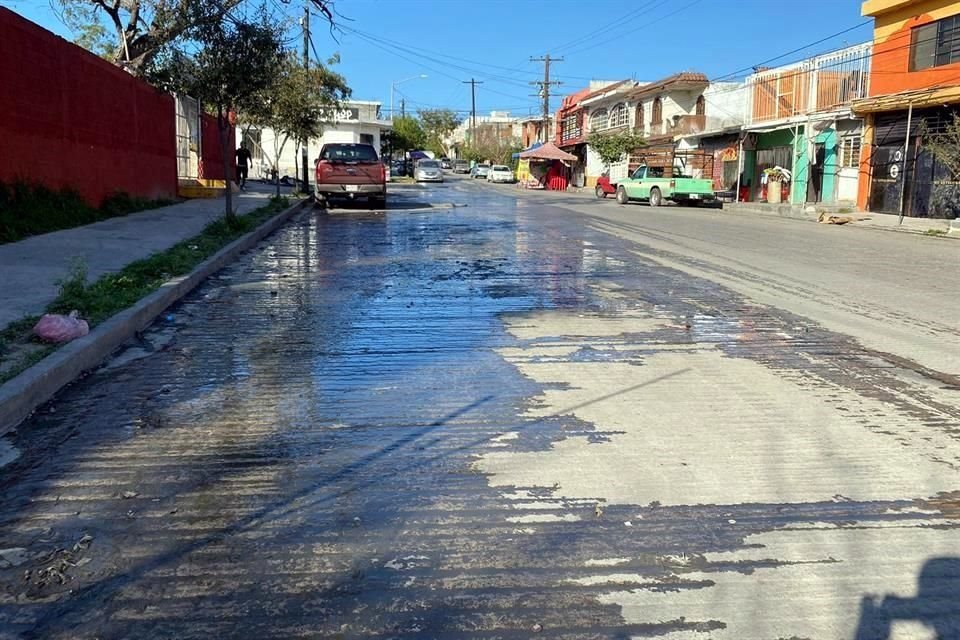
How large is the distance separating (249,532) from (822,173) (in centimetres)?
3215

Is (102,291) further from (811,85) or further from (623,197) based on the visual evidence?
(811,85)

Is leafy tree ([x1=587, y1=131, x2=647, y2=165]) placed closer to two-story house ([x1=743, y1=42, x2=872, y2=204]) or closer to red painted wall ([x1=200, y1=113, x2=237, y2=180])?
two-story house ([x1=743, y1=42, x2=872, y2=204])

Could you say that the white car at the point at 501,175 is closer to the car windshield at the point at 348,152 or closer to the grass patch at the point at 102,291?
the car windshield at the point at 348,152

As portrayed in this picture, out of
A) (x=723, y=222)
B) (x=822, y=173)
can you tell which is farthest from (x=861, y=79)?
(x=723, y=222)

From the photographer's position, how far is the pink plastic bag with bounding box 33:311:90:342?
624 centimetres

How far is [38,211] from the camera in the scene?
12992mm

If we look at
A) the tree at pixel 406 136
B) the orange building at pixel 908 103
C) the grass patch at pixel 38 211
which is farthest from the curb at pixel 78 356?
the tree at pixel 406 136

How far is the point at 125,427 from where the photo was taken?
503 cm

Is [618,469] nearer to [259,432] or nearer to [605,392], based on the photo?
[605,392]

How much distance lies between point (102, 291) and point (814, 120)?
2902 centimetres

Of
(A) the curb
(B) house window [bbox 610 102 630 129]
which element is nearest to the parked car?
(B) house window [bbox 610 102 630 129]

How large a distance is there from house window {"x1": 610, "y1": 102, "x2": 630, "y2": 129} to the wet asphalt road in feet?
157

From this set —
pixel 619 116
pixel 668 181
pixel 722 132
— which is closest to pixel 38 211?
pixel 668 181

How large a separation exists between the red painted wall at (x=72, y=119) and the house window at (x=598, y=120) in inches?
1654
